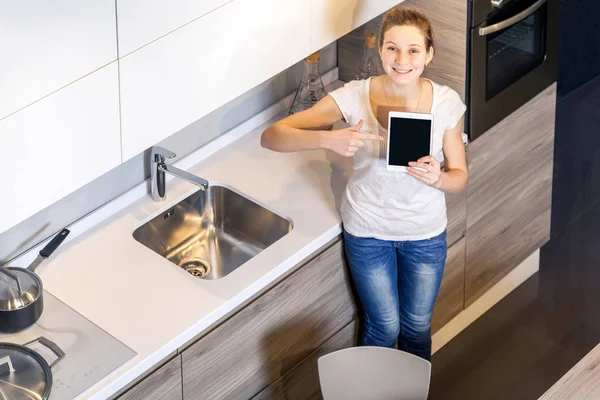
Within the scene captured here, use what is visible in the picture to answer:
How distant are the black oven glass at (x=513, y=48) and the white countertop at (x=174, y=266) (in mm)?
549

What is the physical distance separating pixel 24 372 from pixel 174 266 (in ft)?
1.68

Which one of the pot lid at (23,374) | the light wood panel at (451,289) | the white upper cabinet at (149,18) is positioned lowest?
the light wood panel at (451,289)

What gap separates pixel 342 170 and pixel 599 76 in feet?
7.66

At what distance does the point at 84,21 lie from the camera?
2.24 m

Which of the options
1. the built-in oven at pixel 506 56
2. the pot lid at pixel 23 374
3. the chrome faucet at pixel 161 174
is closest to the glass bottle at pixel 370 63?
the built-in oven at pixel 506 56

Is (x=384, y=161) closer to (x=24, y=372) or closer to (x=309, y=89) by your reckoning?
(x=309, y=89)

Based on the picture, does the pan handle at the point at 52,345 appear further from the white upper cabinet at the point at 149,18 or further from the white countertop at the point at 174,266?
the white upper cabinet at the point at 149,18

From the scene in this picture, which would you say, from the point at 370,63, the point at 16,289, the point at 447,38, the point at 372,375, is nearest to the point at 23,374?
the point at 16,289

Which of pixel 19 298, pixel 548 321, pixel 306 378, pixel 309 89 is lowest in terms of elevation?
pixel 548 321

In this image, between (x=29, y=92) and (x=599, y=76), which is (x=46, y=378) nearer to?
(x=29, y=92)

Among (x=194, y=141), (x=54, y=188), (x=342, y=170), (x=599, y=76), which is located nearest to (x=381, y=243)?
(x=342, y=170)

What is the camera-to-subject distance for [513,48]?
3352mm

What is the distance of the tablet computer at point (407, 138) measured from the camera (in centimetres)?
266

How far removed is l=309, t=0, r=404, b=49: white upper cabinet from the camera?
9.43 ft
